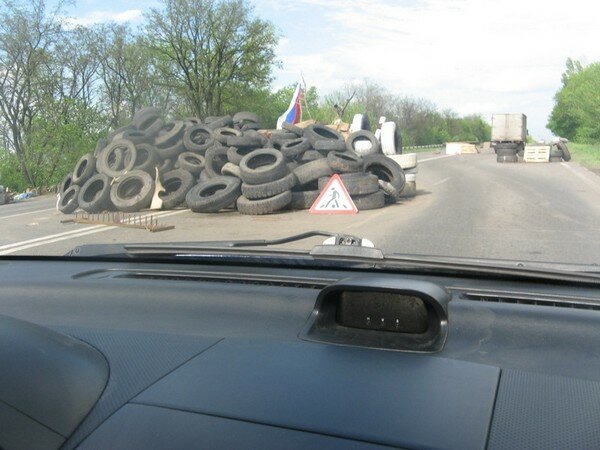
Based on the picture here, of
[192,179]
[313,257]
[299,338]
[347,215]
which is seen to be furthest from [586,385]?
[192,179]

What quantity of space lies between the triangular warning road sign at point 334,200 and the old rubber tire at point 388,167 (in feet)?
8.42

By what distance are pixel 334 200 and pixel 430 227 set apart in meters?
3.39

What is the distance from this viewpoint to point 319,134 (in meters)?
19.6

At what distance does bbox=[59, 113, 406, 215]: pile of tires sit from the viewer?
14.9m

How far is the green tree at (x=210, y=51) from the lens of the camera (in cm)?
4644

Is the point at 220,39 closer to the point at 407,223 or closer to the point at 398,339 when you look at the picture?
the point at 407,223

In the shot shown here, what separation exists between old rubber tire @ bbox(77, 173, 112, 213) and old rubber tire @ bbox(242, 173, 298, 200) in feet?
12.4

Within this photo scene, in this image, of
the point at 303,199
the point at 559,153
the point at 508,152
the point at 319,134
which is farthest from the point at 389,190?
the point at 508,152

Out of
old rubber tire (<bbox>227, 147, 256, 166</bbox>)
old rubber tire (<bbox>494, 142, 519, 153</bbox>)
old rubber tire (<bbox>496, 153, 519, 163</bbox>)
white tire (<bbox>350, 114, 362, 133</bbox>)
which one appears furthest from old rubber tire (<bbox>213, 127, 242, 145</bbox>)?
old rubber tire (<bbox>494, 142, 519, 153</bbox>)

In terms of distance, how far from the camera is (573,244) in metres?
9.42

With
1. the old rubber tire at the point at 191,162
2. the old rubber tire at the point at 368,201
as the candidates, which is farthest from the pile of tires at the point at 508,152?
the old rubber tire at the point at 368,201

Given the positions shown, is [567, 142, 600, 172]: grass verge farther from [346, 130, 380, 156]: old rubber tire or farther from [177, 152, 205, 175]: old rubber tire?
[177, 152, 205, 175]: old rubber tire

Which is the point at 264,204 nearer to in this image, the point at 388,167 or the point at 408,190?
the point at 388,167

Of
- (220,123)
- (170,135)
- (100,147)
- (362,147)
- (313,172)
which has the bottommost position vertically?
(313,172)
